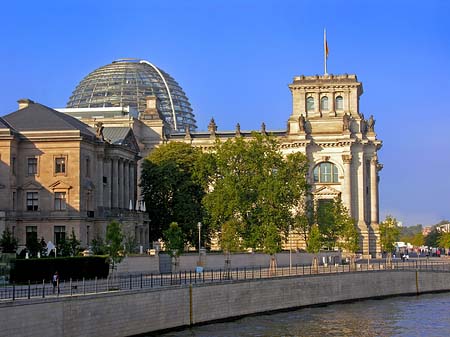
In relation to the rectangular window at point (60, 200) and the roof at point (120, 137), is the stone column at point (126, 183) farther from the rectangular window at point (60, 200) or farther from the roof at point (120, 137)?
the rectangular window at point (60, 200)

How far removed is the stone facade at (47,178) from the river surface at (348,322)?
31.9 meters

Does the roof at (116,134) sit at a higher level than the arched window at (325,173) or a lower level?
higher

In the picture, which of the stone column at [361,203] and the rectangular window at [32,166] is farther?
the stone column at [361,203]

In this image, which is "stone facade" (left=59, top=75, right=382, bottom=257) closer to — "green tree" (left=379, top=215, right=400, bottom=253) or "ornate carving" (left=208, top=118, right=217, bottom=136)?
"ornate carving" (left=208, top=118, right=217, bottom=136)

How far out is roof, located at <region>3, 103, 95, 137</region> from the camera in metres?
105

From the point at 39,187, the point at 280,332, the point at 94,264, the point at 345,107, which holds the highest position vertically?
the point at 345,107

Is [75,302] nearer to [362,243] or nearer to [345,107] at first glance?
[362,243]

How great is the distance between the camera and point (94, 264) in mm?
75438

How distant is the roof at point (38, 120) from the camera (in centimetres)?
10494

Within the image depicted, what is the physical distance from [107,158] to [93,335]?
58.2 m

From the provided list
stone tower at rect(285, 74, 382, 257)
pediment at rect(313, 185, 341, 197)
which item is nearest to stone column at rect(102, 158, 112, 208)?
stone tower at rect(285, 74, 382, 257)

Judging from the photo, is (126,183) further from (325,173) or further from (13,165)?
(325,173)

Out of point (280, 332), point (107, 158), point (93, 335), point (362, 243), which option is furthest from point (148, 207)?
point (93, 335)

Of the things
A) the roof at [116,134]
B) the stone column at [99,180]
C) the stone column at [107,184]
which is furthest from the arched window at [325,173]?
the stone column at [99,180]
